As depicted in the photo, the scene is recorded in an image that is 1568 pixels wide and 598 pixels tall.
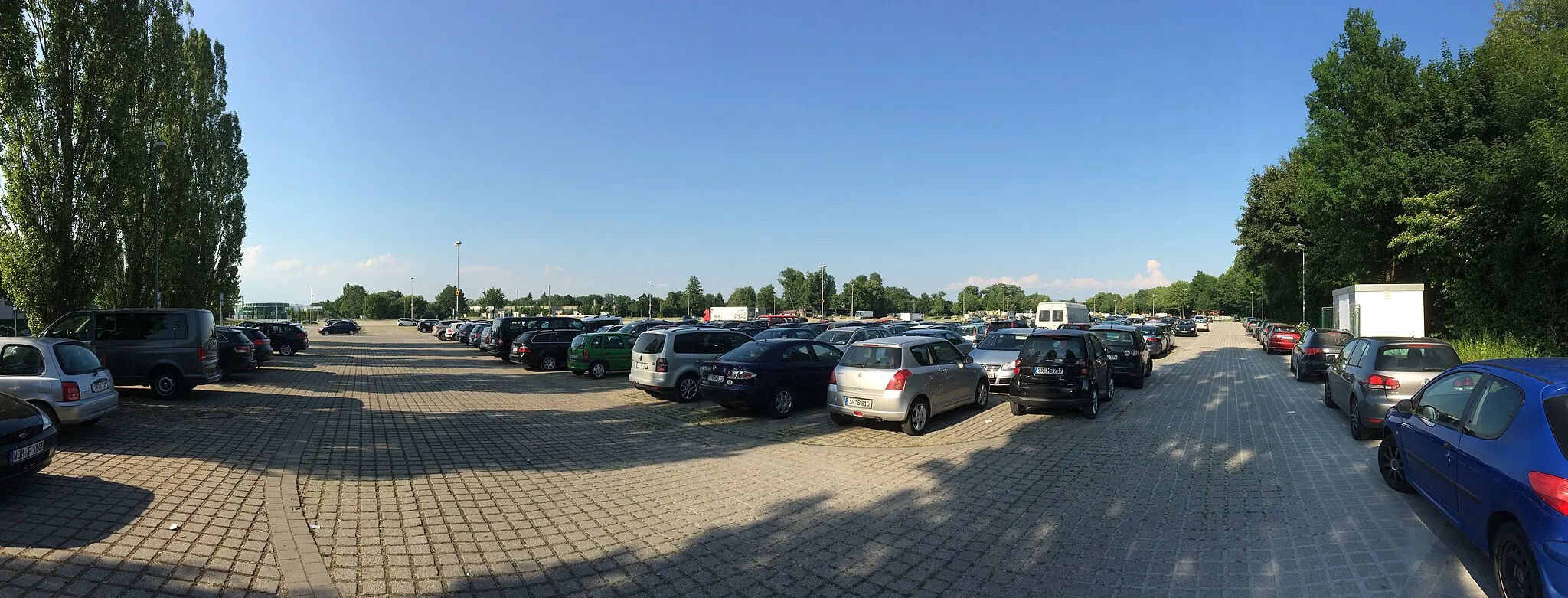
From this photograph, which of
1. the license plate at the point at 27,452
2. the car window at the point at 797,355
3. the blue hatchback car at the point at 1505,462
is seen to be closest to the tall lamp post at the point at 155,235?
the license plate at the point at 27,452

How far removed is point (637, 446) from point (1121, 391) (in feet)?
39.1

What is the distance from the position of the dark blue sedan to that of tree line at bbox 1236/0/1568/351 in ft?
54.4

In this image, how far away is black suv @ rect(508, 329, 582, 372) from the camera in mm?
22047

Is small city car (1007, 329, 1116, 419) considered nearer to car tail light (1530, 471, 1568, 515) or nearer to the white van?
car tail light (1530, 471, 1568, 515)

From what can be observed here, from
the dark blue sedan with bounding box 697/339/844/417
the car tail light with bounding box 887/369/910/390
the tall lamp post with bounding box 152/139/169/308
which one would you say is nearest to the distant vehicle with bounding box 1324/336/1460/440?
the car tail light with bounding box 887/369/910/390

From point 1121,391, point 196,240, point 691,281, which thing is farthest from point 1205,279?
point 196,240

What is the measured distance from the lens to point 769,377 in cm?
1180

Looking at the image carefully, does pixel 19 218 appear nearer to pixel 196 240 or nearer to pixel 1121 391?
pixel 196 240

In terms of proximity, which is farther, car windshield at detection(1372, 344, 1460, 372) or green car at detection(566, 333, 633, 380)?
green car at detection(566, 333, 633, 380)

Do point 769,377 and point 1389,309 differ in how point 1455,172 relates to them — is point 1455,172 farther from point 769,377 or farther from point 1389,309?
point 769,377

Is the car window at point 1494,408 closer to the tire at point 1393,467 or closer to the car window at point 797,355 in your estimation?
the tire at point 1393,467

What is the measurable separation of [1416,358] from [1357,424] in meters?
1.29

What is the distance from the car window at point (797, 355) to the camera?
12.4 metres

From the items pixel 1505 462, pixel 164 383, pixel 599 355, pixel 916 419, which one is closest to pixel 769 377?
pixel 916 419
